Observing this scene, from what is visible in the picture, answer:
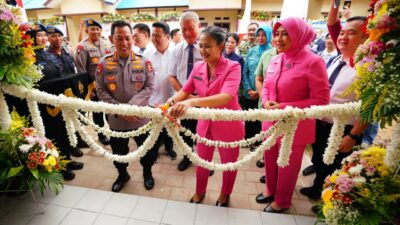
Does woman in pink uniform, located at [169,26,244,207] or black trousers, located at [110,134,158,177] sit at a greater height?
woman in pink uniform, located at [169,26,244,207]

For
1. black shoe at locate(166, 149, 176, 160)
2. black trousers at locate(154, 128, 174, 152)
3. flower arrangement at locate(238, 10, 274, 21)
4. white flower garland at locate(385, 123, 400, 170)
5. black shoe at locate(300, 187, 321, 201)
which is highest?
flower arrangement at locate(238, 10, 274, 21)

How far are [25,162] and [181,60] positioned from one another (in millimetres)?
2077

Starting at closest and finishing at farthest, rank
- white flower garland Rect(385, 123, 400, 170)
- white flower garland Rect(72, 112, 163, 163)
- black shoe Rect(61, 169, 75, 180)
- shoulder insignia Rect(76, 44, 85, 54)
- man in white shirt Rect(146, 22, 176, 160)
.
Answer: white flower garland Rect(385, 123, 400, 170) < white flower garland Rect(72, 112, 163, 163) < black shoe Rect(61, 169, 75, 180) < man in white shirt Rect(146, 22, 176, 160) < shoulder insignia Rect(76, 44, 85, 54)

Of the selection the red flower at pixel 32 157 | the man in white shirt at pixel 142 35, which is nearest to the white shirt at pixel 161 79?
the man in white shirt at pixel 142 35

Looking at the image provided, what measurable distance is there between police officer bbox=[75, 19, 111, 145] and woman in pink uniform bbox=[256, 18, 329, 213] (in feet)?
9.23

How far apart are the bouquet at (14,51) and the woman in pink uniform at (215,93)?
130 cm

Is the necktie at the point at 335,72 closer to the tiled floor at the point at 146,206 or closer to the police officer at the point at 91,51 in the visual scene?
the tiled floor at the point at 146,206

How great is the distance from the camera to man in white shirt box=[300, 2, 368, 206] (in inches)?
74.4

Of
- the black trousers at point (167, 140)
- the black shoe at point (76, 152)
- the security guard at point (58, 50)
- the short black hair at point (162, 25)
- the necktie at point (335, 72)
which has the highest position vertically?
the short black hair at point (162, 25)

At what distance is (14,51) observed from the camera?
1838 mm

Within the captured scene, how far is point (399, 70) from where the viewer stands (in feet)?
3.83

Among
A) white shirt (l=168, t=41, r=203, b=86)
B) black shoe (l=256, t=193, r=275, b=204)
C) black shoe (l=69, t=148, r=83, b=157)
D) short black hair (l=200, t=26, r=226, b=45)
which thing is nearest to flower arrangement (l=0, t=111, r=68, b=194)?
black shoe (l=69, t=148, r=83, b=157)

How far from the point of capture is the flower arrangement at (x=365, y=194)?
4.76ft

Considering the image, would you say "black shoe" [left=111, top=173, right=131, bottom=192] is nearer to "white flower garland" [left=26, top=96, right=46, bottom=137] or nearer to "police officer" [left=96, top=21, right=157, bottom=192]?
"police officer" [left=96, top=21, right=157, bottom=192]
